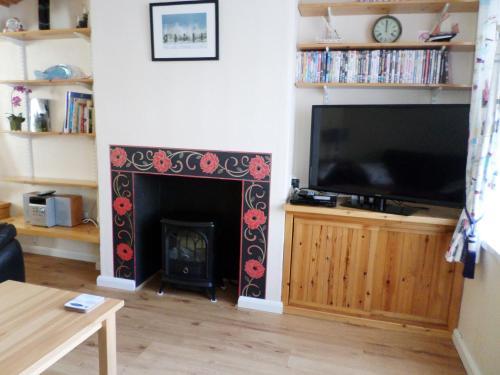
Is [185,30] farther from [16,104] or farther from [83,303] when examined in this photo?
[16,104]

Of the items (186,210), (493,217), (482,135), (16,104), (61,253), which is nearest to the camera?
(482,135)

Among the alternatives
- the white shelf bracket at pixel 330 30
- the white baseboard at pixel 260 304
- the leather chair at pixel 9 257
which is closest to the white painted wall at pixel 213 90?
the white baseboard at pixel 260 304

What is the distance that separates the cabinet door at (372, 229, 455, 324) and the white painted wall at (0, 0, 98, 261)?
2.50 meters

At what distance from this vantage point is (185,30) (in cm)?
249

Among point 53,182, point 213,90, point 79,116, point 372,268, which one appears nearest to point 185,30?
point 213,90

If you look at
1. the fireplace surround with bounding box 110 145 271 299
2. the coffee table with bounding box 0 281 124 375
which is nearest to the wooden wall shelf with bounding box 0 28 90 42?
the fireplace surround with bounding box 110 145 271 299

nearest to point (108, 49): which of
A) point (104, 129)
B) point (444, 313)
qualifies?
point (104, 129)

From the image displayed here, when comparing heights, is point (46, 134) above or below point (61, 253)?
above

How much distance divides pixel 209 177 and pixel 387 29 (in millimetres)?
1591

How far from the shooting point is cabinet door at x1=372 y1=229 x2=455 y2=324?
235cm

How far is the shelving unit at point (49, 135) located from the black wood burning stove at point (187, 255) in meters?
0.66

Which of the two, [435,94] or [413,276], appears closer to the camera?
[413,276]

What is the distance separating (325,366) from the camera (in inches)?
81.9

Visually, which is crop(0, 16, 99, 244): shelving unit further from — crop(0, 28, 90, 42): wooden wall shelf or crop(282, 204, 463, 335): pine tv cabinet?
crop(282, 204, 463, 335): pine tv cabinet
